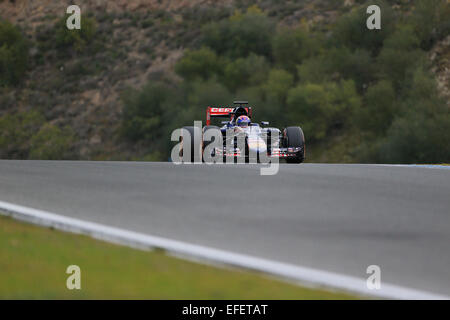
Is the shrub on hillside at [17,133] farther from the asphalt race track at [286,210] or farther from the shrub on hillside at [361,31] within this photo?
the asphalt race track at [286,210]

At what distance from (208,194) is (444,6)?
5738 cm

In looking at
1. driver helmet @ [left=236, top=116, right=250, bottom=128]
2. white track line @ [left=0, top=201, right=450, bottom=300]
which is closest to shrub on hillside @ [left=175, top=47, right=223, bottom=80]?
driver helmet @ [left=236, top=116, right=250, bottom=128]

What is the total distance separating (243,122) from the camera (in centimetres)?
2430

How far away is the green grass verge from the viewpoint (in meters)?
5.65

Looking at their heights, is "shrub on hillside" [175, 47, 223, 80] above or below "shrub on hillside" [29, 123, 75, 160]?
above

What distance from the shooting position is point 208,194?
12.2 m

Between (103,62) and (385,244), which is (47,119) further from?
(385,244)

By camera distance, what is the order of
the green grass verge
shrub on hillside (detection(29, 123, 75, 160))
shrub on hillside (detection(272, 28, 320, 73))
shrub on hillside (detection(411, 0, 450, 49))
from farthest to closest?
shrub on hillside (detection(272, 28, 320, 73)) → shrub on hillside (detection(29, 123, 75, 160)) → shrub on hillside (detection(411, 0, 450, 49)) → the green grass verge

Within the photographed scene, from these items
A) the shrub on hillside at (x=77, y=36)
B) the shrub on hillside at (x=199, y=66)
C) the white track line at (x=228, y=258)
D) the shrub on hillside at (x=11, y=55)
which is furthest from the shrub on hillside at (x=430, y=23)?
the white track line at (x=228, y=258)

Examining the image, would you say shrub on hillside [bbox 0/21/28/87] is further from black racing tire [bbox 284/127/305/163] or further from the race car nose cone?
the race car nose cone

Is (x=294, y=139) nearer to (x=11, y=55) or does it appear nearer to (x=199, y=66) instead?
(x=199, y=66)

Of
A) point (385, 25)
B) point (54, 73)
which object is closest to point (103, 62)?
point (54, 73)

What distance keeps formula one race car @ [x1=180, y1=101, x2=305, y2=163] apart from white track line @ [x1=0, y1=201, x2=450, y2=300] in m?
14.3
